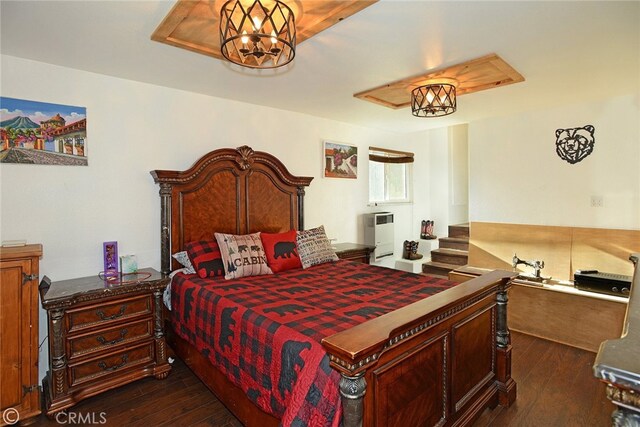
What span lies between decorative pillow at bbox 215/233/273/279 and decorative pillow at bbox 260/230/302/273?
7cm

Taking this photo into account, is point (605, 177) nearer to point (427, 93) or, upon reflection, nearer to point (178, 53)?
point (427, 93)

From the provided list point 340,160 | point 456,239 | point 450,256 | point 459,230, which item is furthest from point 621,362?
point 459,230

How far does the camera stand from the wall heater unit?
462cm

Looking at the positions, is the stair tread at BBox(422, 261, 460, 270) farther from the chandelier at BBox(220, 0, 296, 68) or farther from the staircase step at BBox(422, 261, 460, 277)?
the chandelier at BBox(220, 0, 296, 68)

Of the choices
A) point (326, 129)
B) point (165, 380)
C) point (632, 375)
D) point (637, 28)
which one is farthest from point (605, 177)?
point (165, 380)

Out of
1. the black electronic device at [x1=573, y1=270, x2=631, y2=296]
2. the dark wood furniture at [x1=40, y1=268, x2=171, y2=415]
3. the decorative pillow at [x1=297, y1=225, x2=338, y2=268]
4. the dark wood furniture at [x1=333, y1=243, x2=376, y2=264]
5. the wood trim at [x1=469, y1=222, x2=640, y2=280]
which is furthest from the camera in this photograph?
the dark wood furniture at [x1=333, y1=243, x2=376, y2=264]

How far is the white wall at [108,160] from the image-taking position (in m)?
2.36

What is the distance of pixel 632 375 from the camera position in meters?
0.63

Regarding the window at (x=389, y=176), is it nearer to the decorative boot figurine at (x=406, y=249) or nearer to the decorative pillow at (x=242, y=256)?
the decorative boot figurine at (x=406, y=249)

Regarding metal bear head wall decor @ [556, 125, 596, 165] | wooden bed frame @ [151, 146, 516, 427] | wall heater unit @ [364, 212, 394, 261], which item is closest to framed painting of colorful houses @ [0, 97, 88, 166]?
wooden bed frame @ [151, 146, 516, 427]

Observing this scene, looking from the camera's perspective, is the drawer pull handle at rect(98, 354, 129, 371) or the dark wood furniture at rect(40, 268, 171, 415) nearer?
the dark wood furniture at rect(40, 268, 171, 415)

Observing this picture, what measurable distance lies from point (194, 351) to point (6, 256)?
1267 mm

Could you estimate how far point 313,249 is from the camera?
3.26m

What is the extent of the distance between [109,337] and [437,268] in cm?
400
